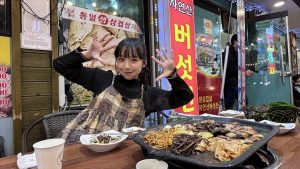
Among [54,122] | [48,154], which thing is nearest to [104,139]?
[48,154]

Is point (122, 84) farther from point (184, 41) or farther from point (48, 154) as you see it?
point (184, 41)

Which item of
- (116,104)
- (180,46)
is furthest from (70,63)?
(180,46)

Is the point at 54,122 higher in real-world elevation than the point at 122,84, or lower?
lower

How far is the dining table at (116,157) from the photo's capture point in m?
0.85

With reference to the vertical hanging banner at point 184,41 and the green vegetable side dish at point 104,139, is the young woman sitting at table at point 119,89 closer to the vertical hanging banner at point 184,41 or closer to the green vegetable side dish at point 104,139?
the green vegetable side dish at point 104,139

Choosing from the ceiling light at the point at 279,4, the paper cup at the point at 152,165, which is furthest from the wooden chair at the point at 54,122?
the ceiling light at the point at 279,4

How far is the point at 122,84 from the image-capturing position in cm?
166

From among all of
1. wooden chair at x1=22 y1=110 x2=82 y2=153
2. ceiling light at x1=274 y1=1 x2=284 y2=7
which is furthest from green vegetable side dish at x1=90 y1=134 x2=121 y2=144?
ceiling light at x1=274 y1=1 x2=284 y2=7

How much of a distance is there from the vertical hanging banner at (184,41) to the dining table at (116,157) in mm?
1917

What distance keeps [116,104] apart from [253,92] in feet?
16.0

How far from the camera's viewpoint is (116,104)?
5.09ft

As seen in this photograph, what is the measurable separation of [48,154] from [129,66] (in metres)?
0.93

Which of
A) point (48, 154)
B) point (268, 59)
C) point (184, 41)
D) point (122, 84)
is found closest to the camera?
point (48, 154)

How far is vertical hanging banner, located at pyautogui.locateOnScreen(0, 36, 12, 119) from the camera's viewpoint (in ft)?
7.20
